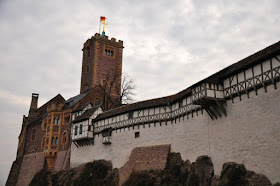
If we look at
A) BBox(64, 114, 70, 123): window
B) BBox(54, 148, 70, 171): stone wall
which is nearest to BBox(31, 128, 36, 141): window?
BBox(54, 148, 70, 171): stone wall

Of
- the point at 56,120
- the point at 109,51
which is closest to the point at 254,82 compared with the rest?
the point at 56,120

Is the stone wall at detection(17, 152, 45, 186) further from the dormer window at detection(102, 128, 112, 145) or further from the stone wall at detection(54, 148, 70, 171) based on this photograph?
the dormer window at detection(102, 128, 112, 145)

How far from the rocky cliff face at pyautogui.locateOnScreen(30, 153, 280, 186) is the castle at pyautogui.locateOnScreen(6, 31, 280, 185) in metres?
0.68

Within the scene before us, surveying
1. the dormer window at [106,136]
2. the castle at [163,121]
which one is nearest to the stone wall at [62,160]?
the castle at [163,121]

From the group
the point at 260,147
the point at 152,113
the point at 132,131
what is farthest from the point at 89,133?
the point at 260,147

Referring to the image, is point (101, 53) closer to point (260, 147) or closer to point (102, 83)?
point (102, 83)

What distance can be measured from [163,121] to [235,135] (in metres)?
9.13

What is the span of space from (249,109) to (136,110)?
1411 cm

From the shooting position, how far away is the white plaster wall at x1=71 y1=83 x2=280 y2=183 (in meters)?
18.7

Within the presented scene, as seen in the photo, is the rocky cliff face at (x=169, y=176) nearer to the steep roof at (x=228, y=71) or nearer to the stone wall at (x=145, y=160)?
the stone wall at (x=145, y=160)

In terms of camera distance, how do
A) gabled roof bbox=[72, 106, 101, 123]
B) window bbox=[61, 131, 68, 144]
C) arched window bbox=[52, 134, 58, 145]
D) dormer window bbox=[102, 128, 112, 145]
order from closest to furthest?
1. dormer window bbox=[102, 128, 112, 145]
2. gabled roof bbox=[72, 106, 101, 123]
3. window bbox=[61, 131, 68, 144]
4. arched window bbox=[52, 134, 58, 145]

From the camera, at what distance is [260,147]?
19.3 meters

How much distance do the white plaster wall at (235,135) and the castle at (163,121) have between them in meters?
0.06

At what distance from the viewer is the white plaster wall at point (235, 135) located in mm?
18719
